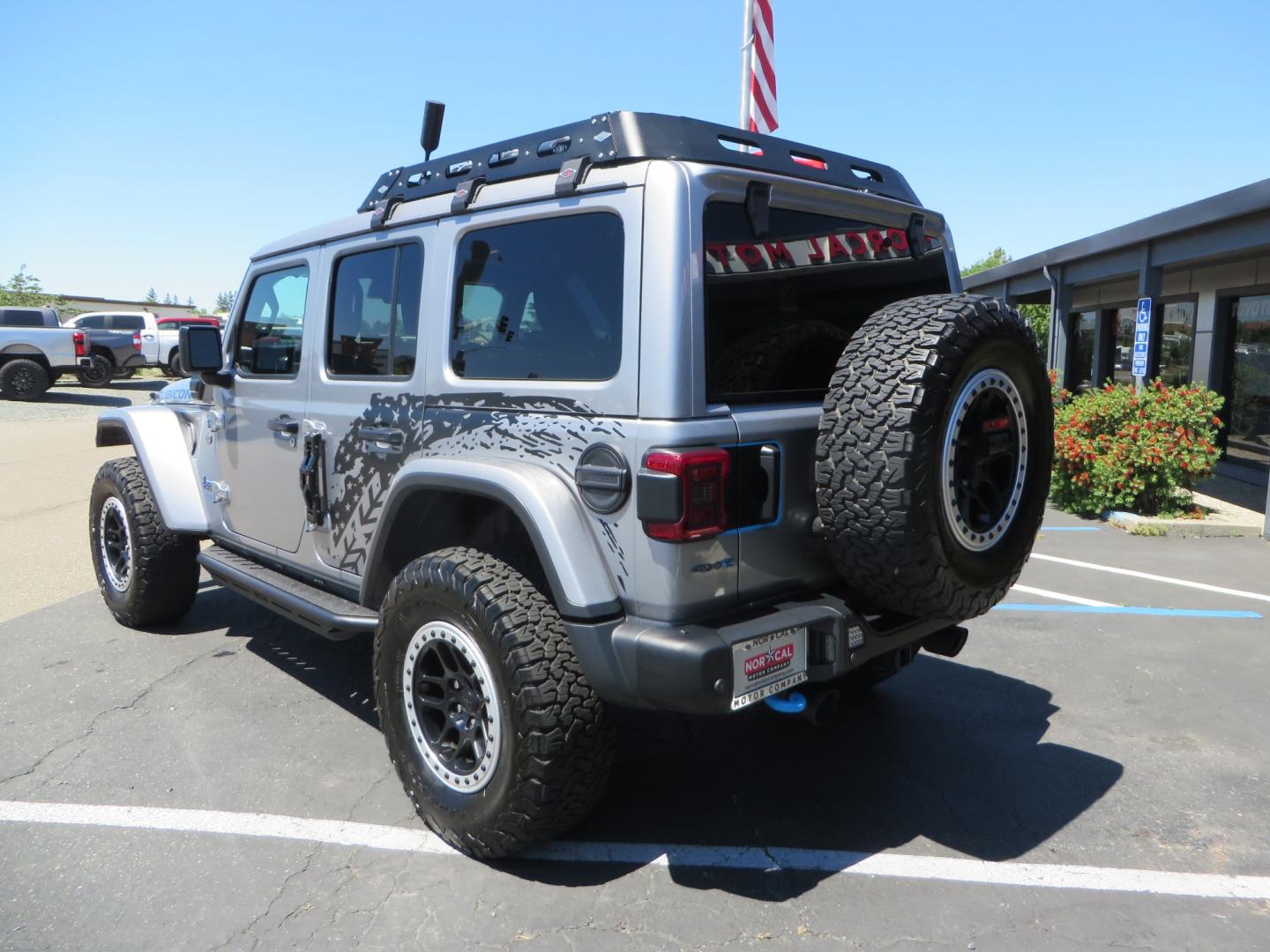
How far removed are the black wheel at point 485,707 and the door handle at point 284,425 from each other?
119cm

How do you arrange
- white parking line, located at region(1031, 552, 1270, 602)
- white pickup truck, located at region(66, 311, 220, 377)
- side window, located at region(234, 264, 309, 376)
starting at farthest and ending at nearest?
white pickup truck, located at region(66, 311, 220, 377)
white parking line, located at region(1031, 552, 1270, 602)
side window, located at region(234, 264, 309, 376)

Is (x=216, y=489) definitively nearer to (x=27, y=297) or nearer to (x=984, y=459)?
(x=984, y=459)

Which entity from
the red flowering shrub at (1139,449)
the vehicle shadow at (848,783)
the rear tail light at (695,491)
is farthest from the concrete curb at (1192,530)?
the rear tail light at (695,491)

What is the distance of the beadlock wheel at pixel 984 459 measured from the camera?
270 centimetres

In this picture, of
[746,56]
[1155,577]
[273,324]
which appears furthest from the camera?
[746,56]

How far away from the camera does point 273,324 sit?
168 inches

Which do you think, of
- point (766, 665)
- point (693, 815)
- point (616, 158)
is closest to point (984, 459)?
point (766, 665)

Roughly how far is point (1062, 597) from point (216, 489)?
209 inches

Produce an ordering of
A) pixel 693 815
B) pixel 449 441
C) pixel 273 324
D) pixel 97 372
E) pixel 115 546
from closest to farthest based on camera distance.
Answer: pixel 449 441 < pixel 693 815 < pixel 273 324 < pixel 115 546 < pixel 97 372

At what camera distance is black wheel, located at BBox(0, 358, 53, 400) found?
1978cm

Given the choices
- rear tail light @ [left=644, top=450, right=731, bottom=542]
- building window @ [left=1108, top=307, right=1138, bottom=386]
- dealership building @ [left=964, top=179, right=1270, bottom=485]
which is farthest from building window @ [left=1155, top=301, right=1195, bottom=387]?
rear tail light @ [left=644, top=450, right=731, bottom=542]

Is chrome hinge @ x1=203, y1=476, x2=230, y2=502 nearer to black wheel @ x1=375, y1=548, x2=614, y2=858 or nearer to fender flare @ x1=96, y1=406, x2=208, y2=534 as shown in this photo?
fender flare @ x1=96, y1=406, x2=208, y2=534

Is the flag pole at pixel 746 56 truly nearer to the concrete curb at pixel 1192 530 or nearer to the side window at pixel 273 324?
the side window at pixel 273 324

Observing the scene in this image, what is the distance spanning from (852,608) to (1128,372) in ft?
54.8
